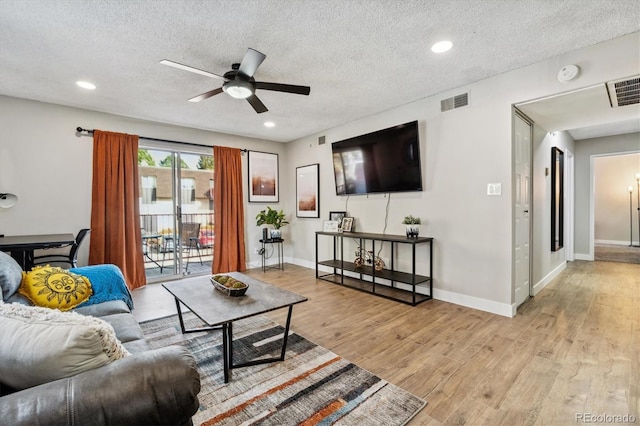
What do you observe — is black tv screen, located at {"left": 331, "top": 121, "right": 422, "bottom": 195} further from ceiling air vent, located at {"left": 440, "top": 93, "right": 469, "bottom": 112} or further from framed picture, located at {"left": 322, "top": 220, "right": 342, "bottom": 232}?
framed picture, located at {"left": 322, "top": 220, "right": 342, "bottom": 232}

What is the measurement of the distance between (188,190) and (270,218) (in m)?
1.52

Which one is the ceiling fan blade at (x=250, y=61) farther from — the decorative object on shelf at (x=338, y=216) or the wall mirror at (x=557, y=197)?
the wall mirror at (x=557, y=197)

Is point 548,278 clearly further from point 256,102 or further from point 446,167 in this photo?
point 256,102

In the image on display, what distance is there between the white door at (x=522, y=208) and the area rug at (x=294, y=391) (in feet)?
7.54

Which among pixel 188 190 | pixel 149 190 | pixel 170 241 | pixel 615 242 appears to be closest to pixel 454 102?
pixel 188 190

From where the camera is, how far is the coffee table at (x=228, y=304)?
75.4 inches

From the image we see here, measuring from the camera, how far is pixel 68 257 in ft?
12.6

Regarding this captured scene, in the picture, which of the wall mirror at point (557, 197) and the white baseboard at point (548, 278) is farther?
the wall mirror at point (557, 197)

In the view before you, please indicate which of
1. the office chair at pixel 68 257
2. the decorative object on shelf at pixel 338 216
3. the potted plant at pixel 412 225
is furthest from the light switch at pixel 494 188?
the office chair at pixel 68 257

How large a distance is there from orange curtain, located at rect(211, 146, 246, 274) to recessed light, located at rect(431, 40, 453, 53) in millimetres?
3877

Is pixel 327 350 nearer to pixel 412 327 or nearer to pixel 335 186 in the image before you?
pixel 412 327

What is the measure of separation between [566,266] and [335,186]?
4.57 metres

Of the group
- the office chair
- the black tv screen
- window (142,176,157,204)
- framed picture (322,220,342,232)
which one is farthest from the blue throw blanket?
the black tv screen

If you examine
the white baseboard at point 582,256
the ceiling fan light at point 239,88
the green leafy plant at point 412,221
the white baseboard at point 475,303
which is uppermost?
the ceiling fan light at point 239,88
